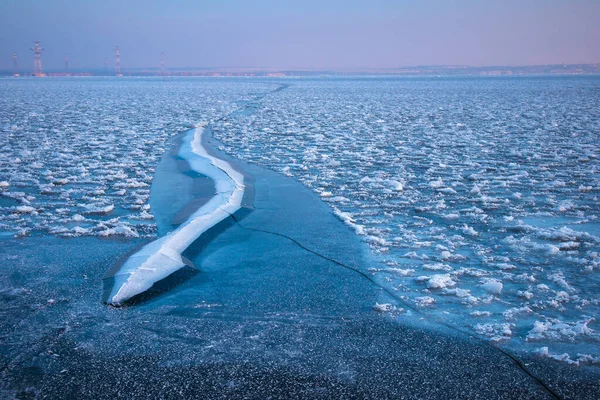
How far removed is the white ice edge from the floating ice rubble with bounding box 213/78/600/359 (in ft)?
3.37

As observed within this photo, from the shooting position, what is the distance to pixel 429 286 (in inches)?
135

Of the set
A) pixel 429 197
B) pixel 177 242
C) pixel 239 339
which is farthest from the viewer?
pixel 429 197

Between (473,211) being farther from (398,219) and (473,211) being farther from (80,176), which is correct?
(80,176)

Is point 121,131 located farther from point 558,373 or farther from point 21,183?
point 558,373

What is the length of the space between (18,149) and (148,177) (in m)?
4.05

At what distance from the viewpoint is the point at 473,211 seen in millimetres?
5215

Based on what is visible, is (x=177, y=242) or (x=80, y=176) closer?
(x=177, y=242)

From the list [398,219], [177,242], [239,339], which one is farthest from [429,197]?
[239,339]

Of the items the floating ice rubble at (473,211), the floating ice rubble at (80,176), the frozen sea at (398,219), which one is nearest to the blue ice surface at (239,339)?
the frozen sea at (398,219)

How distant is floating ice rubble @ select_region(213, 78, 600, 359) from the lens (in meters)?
3.16

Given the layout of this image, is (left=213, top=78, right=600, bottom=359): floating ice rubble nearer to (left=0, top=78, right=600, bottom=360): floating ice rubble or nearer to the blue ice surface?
(left=0, top=78, right=600, bottom=360): floating ice rubble

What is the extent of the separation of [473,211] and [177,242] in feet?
10.0

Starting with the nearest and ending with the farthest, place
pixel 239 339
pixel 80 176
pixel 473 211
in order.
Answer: pixel 239 339 < pixel 473 211 < pixel 80 176

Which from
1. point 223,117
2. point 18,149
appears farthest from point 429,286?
point 223,117
